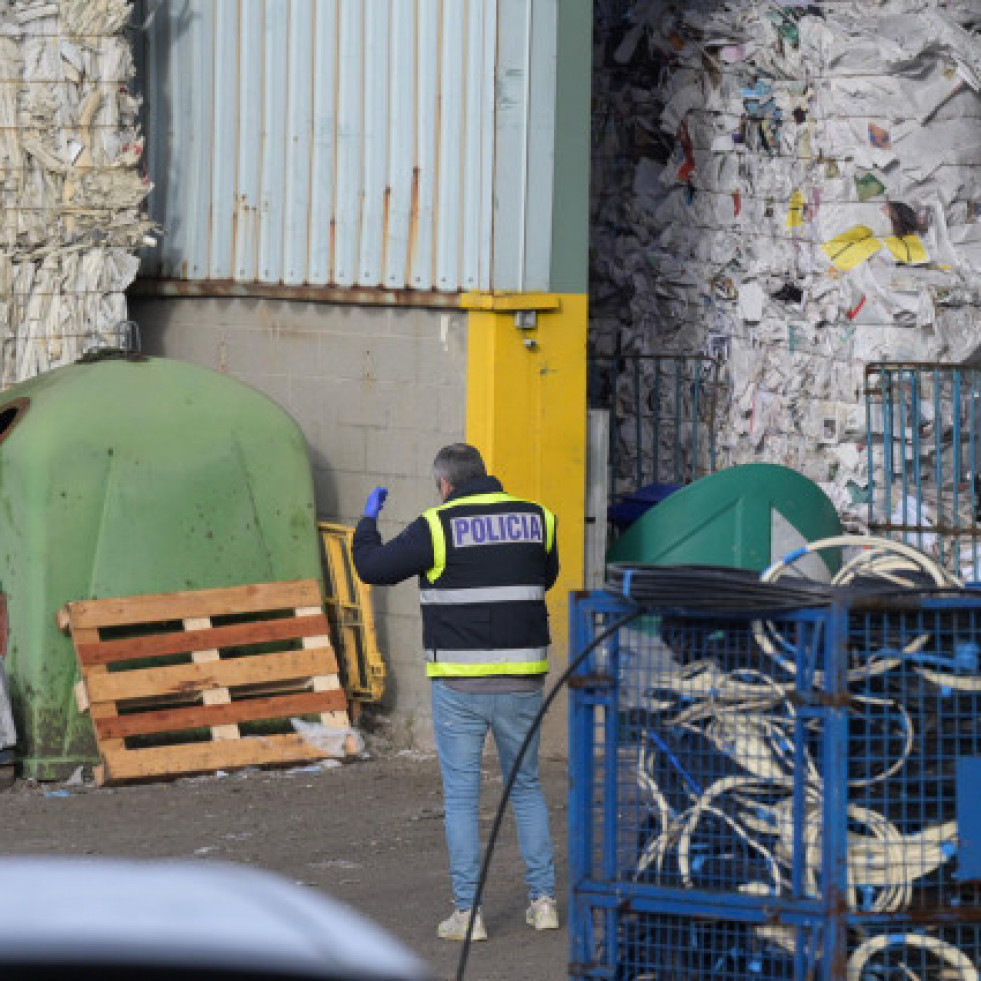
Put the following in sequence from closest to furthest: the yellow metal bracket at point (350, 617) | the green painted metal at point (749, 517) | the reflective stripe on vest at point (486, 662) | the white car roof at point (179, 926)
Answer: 1. the white car roof at point (179, 926)
2. the reflective stripe on vest at point (486, 662)
3. the green painted metal at point (749, 517)
4. the yellow metal bracket at point (350, 617)

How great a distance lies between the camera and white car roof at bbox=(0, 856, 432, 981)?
2.58 metres

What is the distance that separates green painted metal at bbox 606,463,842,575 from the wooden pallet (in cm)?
200

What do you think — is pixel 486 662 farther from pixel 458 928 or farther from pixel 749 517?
pixel 749 517

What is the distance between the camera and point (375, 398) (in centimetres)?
1138

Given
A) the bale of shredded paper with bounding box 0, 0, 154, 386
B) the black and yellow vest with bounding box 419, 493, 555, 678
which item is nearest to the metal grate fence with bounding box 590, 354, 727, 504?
the bale of shredded paper with bounding box 0, 0, 154, 386

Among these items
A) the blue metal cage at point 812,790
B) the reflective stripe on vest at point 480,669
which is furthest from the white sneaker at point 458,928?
the blue metal cage at point 812,790

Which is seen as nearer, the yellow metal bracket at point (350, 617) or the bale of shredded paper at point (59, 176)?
the yellow metal bracket at point (350, 617)

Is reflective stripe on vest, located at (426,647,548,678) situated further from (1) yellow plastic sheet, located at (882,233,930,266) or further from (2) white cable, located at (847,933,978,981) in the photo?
(1) yellow plastic sheet, located at (882,233,930,266)

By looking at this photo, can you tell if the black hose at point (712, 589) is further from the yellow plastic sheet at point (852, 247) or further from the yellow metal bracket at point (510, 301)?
the yellow plastic sheet at point (852, 247)

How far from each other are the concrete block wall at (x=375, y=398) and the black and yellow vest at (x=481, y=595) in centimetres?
321

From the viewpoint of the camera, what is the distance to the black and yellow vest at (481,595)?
302 inches

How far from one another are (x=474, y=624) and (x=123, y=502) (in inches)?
135

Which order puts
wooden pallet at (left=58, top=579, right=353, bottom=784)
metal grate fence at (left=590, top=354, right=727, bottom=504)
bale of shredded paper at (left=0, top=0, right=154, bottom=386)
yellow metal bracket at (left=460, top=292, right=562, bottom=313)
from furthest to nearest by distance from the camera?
metal grate fence at (left=590, top=354, right=727, bottom=504)
bale of shredded paper at (left=0, top=0, right=154, bottom=386)
yellow metal bracket at (left=460, top=292, right=562, bottom=313)
wooden pallet at (left=58, top=579, right=353, bottom=784)

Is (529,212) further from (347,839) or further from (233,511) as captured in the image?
(347,839)
